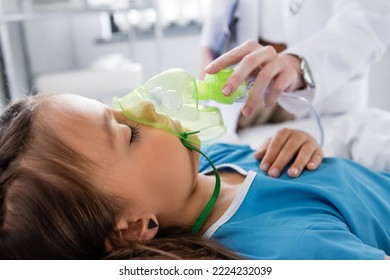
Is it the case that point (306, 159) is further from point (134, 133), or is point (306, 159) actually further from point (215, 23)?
point (215, 23)

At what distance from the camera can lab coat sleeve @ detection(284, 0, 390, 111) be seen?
1.10 metres

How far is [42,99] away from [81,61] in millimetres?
2469

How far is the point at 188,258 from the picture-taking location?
0.70 meters

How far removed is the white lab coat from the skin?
405 millimetres

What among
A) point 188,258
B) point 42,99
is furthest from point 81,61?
point 188,258

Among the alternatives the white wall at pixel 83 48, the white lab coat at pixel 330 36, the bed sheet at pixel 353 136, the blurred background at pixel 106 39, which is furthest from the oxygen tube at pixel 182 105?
the white wall at pixel 83 48

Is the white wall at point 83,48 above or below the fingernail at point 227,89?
below

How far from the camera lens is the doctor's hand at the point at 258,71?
2.88 feet

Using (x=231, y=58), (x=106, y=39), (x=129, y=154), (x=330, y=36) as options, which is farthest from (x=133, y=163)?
(x=106, y=39)

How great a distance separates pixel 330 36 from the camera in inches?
45.5

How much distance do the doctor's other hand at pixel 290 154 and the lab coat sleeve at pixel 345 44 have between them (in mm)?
150

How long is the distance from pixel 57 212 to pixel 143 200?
15 cm

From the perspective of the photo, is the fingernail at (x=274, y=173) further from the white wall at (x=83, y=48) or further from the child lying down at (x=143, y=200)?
the white wall at (x=83, y=48)

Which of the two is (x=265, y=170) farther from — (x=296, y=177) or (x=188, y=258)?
(x=188, y=258)
